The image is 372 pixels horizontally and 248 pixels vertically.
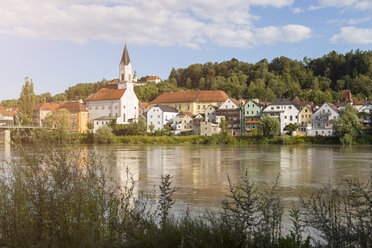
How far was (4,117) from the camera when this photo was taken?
12438 cm

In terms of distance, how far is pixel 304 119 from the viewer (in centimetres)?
8738

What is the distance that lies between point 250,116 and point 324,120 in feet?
55.3

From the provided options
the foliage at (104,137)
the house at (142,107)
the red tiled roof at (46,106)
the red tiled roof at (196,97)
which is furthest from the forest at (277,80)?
the foliage at (104,137)

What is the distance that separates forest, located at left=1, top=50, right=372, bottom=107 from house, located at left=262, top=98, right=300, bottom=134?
2674 centimetres

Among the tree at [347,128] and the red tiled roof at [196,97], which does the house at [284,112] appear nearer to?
the tree at [347,128]

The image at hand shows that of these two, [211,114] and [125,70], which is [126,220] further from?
[125,70]

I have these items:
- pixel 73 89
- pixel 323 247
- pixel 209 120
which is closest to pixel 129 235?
pixel 323 247

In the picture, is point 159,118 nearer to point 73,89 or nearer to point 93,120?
point 93,120

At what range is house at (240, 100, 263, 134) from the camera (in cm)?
9160

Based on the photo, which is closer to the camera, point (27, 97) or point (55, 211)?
point (55, 211)

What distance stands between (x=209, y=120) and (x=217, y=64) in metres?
84.6

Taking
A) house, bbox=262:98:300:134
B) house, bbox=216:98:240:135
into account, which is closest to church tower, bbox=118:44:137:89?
house, bbox=216:98:240:135

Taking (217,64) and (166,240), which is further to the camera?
(217,64)

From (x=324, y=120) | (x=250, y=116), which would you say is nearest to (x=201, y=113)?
(x=250, y=116)
